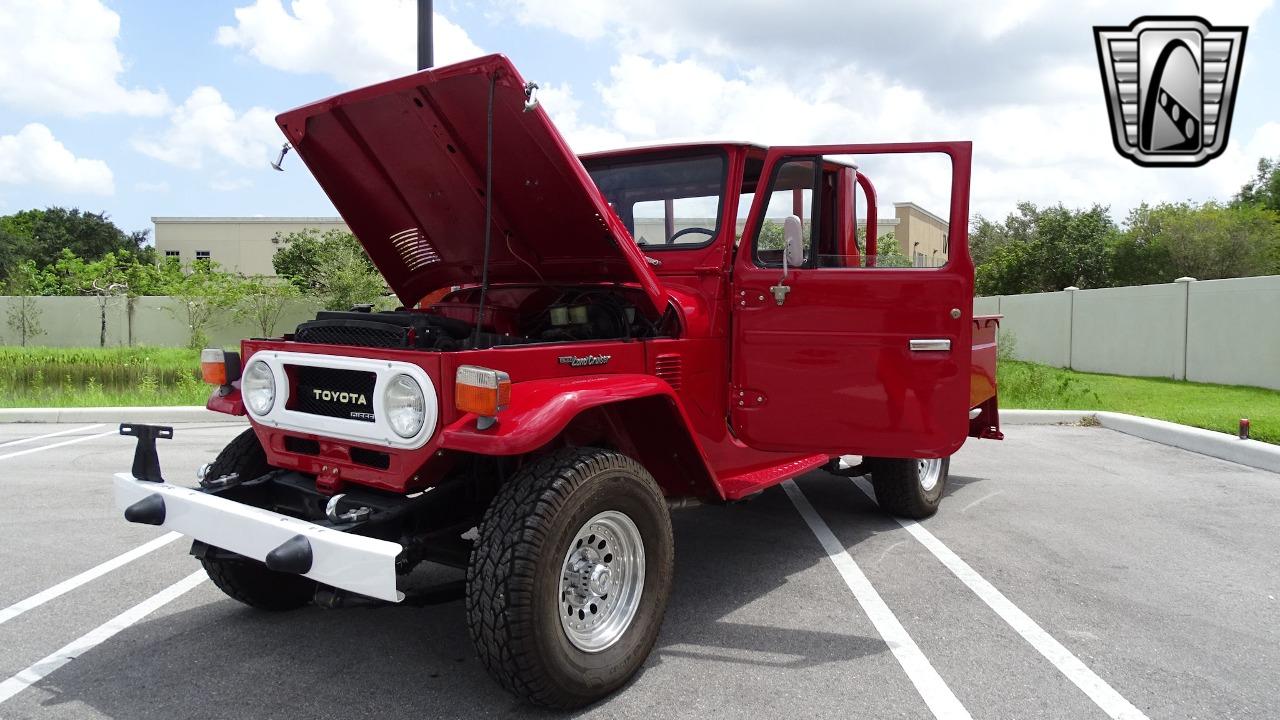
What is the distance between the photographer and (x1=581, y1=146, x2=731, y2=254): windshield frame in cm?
450

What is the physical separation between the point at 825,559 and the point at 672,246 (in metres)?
2.00

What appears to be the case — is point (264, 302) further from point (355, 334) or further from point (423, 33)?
point (355, 334)

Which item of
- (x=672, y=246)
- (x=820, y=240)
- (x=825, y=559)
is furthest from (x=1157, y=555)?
(x=672, y=246)

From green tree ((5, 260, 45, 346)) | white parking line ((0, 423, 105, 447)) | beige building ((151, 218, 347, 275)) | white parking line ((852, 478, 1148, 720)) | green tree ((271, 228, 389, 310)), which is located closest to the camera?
white parking line ((852, 478, 1148, 720))

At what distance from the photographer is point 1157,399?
1202 cm

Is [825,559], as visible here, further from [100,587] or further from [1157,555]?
[100,587]

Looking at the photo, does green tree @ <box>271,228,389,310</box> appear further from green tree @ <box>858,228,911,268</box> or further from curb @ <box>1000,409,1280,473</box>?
green tree @ <box>858,228,911,268</box>

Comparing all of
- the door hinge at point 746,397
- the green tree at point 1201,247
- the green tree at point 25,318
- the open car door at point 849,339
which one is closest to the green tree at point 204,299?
the green tree at point 25,318

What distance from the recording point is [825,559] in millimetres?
4988

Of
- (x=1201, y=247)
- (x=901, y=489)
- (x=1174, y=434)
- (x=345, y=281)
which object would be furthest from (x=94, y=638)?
(x=1201, y=247)

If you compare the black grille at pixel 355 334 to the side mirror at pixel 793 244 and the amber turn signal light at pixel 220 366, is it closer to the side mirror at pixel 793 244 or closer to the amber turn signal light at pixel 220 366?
the amber turn signal light at pixel 220 366

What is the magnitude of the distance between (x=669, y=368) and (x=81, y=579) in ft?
10.9

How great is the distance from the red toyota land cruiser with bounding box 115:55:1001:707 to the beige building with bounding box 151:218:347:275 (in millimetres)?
55143

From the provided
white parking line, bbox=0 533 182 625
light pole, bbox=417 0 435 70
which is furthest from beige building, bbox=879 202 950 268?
light pole, bbox=417 0 435 70
